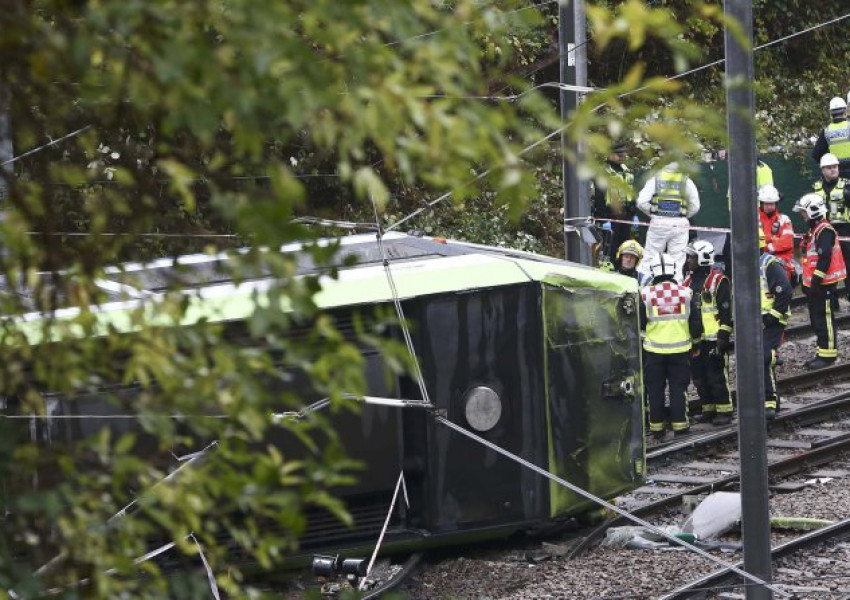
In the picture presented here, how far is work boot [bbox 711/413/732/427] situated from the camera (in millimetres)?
16689

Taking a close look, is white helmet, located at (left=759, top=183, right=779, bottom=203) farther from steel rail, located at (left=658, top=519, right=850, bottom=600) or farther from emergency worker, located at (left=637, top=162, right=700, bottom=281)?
steel rail, located at (left=658, top=519, right=850, bottom=600)

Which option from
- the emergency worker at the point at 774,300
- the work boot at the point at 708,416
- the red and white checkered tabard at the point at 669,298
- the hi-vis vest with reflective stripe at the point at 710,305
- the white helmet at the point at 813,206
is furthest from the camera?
the white helmet at the point at 813,206

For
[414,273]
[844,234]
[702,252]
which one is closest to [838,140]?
[844,234]

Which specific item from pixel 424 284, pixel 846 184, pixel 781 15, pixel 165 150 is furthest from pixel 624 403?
pixel 781 15

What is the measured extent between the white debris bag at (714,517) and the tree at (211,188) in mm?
8502

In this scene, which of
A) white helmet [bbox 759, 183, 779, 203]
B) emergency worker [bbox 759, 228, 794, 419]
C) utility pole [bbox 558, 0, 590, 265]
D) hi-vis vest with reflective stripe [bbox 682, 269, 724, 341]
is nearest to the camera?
utility pole [bbox 558, 0, 590, 265]

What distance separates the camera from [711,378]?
54.7ft

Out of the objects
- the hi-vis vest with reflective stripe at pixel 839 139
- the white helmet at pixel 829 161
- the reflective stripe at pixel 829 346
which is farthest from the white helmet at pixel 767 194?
the hi-vis vest with reflective stripe at pixel 839 139

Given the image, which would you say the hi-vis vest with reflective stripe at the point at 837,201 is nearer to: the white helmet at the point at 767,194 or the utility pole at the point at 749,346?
the white helmet at the point at 767,194

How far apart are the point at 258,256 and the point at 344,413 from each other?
261 inches

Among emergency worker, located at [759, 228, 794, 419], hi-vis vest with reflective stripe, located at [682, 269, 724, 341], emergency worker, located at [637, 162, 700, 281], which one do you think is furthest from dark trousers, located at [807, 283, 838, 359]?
hi-vis vest with reflective stripe, located at [682, 269, 724, 341]

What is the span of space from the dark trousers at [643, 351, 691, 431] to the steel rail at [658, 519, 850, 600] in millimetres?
4014

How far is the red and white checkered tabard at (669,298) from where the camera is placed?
15.9 m

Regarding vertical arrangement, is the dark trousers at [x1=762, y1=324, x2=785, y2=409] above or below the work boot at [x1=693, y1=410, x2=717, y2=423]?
above
